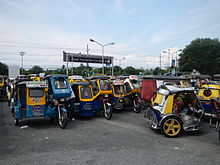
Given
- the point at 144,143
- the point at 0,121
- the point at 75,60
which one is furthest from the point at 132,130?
the point at 75,60

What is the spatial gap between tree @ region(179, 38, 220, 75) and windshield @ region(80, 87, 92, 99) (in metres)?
34.5

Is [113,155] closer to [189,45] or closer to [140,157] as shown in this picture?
[140,157]

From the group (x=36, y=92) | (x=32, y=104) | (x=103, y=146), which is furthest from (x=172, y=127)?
(x=36, y=92)

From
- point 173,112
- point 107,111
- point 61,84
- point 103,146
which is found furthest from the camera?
A: point 107,111

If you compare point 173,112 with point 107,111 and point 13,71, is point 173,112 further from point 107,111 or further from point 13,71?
point 13,71

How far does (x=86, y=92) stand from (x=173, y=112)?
14.9 feet

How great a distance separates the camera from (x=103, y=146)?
16.5ft

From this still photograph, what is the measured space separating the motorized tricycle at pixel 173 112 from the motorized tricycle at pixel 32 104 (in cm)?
369

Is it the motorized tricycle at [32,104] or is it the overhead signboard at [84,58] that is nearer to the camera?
the motorized tricycle at [32,104]

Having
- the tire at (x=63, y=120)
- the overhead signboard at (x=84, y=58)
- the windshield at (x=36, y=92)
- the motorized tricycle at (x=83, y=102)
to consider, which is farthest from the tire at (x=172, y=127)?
the overhead signboard at (x=84, y=58)

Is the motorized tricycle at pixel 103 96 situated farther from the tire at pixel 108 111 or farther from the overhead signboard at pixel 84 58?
the overhead signboard at pixel 84 58

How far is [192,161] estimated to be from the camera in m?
4.11

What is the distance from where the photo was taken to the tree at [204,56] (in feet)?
119

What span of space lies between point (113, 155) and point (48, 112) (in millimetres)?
3959
